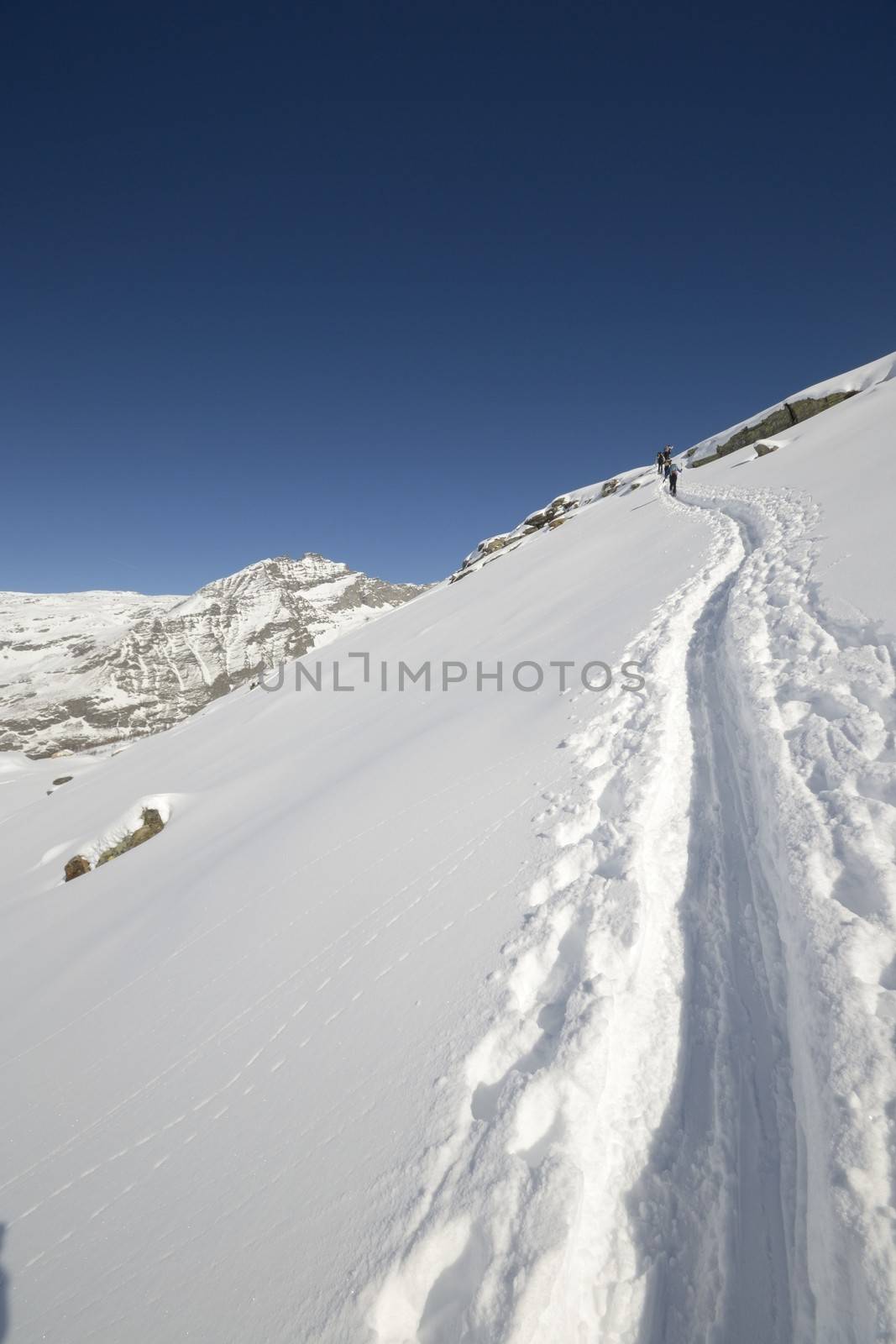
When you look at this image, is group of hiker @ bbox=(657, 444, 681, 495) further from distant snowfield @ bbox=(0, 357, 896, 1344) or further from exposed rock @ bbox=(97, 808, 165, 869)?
exposed rock @ bbox=(97, 808, 165, 869)

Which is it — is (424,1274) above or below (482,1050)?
below

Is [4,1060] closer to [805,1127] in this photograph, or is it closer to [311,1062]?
[311,1062]

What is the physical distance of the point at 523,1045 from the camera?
2697mm

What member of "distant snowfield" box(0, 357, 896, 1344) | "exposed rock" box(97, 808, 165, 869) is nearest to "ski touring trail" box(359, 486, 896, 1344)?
"distant snowfield" box(0, 357, 896, 1344)

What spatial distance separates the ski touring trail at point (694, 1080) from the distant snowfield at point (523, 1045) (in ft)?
0.04

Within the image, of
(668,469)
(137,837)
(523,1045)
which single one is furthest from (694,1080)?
(668,469)

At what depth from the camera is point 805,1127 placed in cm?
210

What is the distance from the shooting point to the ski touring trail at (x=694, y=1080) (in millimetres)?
1823

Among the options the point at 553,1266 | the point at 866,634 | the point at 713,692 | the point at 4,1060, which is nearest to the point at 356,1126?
the point at 553,1266

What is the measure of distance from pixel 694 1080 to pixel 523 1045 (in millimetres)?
836

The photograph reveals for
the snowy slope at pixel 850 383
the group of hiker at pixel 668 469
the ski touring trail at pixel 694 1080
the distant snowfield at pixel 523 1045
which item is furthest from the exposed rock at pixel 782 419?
the ski touring trail at pixel 694 1080

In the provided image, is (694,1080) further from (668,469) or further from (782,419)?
(782,419)

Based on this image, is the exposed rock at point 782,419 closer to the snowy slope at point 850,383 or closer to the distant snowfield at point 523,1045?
the snowy slope at point 850,383

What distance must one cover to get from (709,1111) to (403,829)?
3.53m
